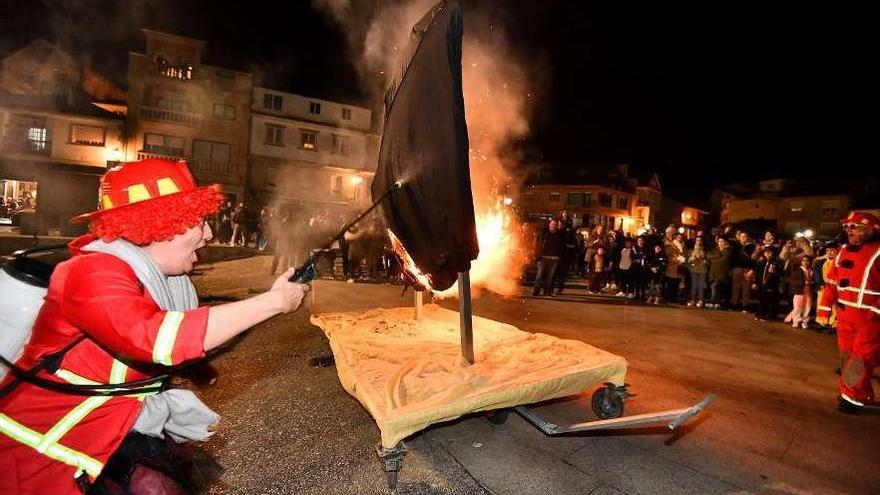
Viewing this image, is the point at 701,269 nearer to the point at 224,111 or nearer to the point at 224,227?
the point at 224,227

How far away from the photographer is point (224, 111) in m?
31.5

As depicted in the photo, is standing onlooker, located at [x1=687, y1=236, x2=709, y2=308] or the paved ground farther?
standing onlooker, located at [x1=687, y1=236, x2=709, y2=308]

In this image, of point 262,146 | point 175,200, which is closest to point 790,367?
point 175,200

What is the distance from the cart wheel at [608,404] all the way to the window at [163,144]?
1305 inches

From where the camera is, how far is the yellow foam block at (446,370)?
309 cm

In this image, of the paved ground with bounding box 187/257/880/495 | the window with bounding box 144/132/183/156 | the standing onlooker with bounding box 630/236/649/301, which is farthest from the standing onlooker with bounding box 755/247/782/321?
the window with bounding box 144/132/183/156

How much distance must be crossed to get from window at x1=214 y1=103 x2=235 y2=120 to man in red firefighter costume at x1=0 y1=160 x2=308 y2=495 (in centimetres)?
3392

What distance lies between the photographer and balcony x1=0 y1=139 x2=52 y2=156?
1040 inches

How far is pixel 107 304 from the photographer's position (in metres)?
1.53

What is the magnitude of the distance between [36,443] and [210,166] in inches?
1310

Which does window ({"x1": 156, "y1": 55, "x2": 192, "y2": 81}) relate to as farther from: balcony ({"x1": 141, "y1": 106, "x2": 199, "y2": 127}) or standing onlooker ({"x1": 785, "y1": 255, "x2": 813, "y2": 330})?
standing onlooker ({"x1": 785, "y1": 255, "x2": 813, "y2": 330})

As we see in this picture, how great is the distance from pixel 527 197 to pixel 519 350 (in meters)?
48.3

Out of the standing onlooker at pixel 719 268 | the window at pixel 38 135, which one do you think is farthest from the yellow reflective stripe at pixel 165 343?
the window at pixel 38 135

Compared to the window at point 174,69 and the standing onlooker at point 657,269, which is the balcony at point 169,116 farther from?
the standing onlooker at point 657,269
